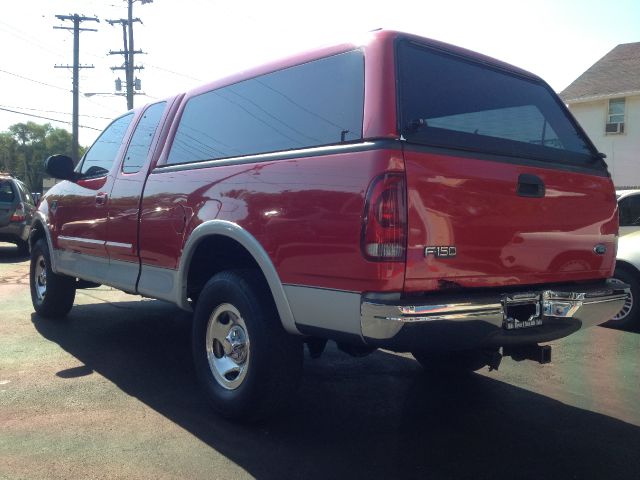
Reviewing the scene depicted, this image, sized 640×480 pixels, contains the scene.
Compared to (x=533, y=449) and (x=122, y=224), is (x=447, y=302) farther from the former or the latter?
(x=122, y=224)

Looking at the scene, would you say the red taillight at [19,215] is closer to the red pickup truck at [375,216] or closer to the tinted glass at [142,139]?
the tinted glass at [142,139]

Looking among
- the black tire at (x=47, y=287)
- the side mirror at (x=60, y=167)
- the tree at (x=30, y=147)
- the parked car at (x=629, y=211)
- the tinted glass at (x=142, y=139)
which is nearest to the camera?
the tinted glass at (x=142, y=139)

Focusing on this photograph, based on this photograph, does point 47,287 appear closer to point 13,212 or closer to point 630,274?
point 630,274

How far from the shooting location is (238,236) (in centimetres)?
350

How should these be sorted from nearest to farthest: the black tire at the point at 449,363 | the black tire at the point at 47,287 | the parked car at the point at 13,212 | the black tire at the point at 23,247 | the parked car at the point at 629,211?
the black tire at the point at 449,363, the black tire at the point at 47,287, the parked car at the point at 629,211, the parked car at the point at 13,212, the black tire at the point at 23,247

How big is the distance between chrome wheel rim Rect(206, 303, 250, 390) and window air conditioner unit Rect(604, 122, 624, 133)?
2163cm

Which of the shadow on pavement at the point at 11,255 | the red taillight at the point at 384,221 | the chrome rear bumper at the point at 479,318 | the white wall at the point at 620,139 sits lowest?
the shadow on pavement at the point at 11,255

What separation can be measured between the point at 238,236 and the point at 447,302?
4.17 feet

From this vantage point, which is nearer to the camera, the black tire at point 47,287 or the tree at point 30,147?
the black tire at point 47,287

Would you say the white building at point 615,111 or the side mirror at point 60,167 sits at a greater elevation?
the white building at point 615,111

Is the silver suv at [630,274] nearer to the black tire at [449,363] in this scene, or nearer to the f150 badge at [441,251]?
the black tire at [449,363]

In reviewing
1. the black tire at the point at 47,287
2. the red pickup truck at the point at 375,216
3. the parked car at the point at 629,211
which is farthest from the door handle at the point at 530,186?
the black tire at the point at 47,287

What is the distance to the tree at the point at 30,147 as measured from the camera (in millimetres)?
78000

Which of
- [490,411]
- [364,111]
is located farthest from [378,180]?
[490,411]
